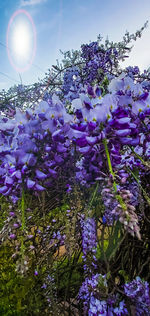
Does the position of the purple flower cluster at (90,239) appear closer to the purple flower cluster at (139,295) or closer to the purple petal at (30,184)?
the purple flower cluster at (139,295)

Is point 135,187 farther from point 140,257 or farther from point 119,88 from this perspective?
point 140,257

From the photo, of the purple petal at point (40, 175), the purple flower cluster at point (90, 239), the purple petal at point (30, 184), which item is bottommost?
the purple petal at point (30, 184)

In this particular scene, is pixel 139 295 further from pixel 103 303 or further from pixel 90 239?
pixel 90 239

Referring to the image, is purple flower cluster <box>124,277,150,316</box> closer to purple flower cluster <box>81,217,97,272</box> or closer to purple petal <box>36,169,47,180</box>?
purple flower cluster <box>81,217,97,272</box>

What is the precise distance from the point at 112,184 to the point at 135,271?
2.94ft

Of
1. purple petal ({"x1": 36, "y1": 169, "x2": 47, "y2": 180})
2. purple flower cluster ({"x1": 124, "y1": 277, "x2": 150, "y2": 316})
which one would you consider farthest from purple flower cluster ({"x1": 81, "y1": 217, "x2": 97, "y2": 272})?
purple petal ({"x1": 36, "y1": 169, "x2": 47, "y2": 180})

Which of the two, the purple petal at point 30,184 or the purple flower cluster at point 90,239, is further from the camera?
the purple flower cluster at point 90,239

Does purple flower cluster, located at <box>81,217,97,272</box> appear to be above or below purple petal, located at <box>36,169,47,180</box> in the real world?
above

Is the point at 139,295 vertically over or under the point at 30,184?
under

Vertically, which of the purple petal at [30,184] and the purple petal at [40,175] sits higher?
the purple petal at [40,175]

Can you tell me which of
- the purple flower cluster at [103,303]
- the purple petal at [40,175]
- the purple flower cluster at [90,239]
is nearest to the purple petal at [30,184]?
the purple petal at [40,175]

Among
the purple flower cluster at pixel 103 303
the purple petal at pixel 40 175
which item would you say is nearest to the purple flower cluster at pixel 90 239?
the purple flower cluster at pixel 103 303

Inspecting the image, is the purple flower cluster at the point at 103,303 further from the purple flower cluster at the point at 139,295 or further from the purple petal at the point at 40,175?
the purple petal at the point at 40,175

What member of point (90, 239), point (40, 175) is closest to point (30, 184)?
point (40, 175)
